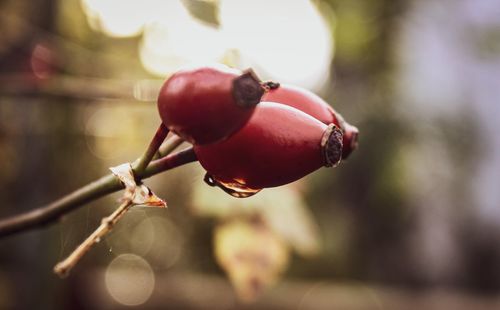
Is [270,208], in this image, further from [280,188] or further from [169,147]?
[169,147]

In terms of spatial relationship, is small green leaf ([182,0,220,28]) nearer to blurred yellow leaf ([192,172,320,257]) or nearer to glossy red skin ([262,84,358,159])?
glossy red skin ([262,84,358,159])

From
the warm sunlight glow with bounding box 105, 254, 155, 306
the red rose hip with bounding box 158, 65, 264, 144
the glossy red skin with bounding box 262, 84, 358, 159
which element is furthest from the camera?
the warm sunlight glow with bounding box 105, 254, 155, 306

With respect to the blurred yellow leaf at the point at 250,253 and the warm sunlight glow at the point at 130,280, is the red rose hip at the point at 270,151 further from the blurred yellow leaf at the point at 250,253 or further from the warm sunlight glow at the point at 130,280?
the warm sunlight glow at the point at 130,280

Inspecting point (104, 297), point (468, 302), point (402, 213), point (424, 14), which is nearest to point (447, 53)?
point (424, 14)

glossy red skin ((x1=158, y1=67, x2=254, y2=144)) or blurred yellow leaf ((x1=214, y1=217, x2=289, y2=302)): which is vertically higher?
glossy red skin ((x1=158, y1=67, x2=254, y2=144))

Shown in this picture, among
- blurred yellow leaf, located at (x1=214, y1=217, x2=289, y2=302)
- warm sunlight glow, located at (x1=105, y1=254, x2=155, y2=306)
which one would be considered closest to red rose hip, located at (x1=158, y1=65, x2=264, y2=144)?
blurred yellow leaf, located at (x1=214, y1=217, x2=289, y2=302)

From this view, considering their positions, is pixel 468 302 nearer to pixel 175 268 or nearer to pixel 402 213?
pixel 402 213
